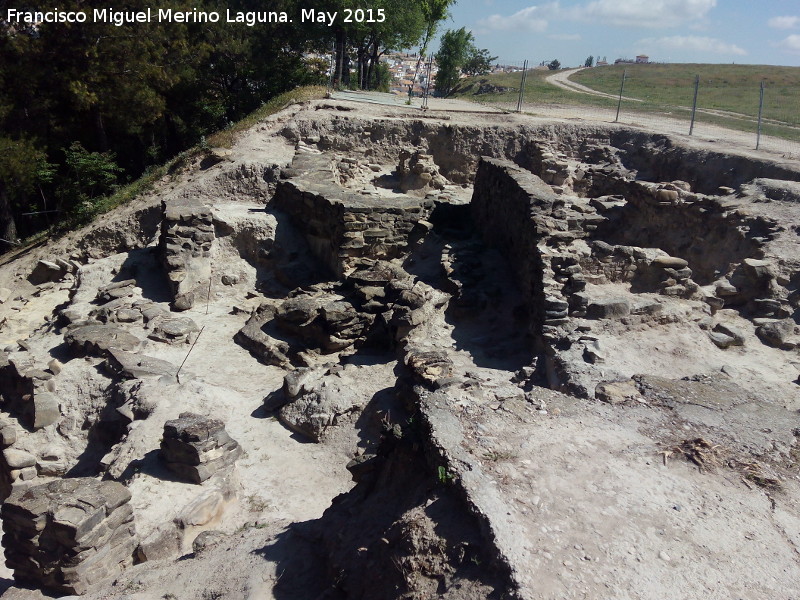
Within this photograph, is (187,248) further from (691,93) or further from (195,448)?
(691,93)

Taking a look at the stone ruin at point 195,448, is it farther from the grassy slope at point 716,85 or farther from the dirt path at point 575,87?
the dirt path at point 575,87

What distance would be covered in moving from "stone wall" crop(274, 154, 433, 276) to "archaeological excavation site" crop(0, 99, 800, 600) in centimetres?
7

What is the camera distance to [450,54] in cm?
3994

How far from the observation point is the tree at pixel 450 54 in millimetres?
39906

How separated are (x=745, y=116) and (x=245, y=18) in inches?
720

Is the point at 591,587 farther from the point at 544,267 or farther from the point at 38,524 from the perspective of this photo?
the point at 544,267

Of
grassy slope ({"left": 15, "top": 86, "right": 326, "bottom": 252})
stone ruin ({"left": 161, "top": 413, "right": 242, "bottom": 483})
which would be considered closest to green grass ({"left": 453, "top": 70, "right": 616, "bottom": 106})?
grassy slope ({"left": 15, "top": 86, "right": 326, "bottom": 252})

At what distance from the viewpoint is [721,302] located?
1086cm

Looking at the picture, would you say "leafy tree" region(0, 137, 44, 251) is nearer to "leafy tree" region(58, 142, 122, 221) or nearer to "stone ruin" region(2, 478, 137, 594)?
"leafy tree" region(58, 142, 122, 221)

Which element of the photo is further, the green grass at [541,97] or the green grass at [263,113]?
the green grass at [541,97]

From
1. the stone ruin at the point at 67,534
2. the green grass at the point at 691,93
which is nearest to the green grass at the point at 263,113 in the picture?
the green grass at the point at 691,93

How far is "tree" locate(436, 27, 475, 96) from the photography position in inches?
1571

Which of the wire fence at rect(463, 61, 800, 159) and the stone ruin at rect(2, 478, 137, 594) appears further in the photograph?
the wire fence at rect(463, 61, 800, 159)

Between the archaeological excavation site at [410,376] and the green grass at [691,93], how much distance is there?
18.8 ft
